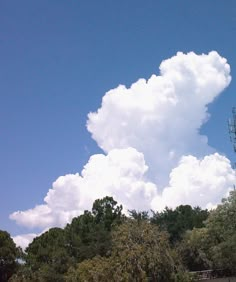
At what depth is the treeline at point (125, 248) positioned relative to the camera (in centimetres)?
3903

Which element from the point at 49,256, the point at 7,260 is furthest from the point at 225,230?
the point at 7,260

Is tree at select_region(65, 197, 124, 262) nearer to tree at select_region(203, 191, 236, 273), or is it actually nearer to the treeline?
the treeline

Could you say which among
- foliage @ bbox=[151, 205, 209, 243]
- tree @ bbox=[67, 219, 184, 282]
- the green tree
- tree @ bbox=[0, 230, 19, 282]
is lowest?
tree @ bbox=[67, 219, 184, 282]

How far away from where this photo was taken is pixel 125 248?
39.8 m

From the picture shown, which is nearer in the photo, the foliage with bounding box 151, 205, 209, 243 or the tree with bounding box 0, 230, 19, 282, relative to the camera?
the tree with bounding box 0, 230, 19, 282

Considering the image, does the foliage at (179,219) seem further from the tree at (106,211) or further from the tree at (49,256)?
the tree at (49,256)

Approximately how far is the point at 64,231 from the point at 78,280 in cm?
2935

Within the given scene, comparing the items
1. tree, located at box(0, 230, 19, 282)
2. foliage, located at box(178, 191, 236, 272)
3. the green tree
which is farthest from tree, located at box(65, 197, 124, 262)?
the green tree

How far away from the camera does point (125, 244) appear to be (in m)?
40.1

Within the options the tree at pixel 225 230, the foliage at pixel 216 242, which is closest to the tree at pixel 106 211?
the foliage at pixel 216 242

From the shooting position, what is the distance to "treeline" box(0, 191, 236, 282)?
39031 millimetres

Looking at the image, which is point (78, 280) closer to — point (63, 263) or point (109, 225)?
point (63, 263)

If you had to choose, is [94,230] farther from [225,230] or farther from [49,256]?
[225,230]

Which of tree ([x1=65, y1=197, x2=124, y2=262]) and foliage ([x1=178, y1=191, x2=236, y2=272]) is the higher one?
tree ([x1=65, y1=197, x2=124, y2=262])
